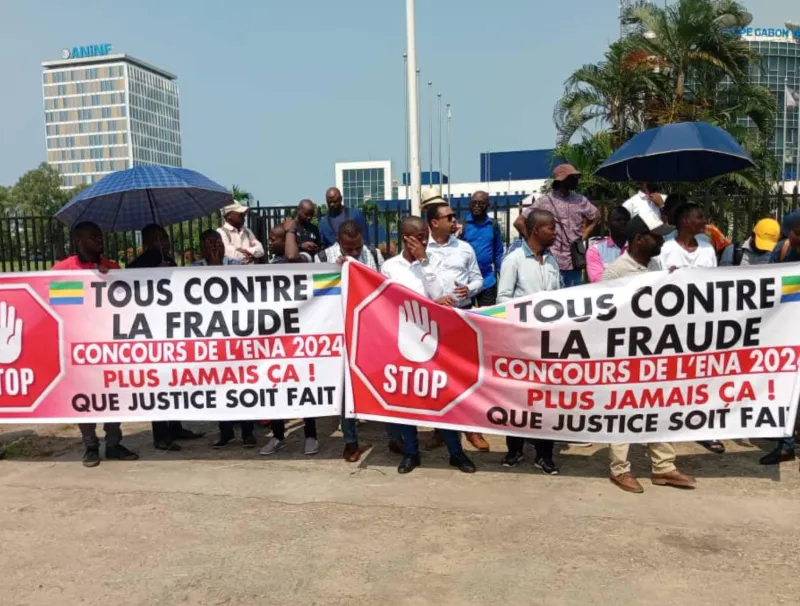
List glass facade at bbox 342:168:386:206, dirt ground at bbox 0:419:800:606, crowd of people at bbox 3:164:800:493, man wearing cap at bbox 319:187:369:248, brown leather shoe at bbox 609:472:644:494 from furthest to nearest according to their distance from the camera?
glass facade at bbox 342:168:386:206, man wearing cap at bbox 319:187:369:248, crowd of people at bbox 3:164:800:493, brown leather shoe at bbox 609:472:644:494, dirt ground at bbox 0:419:800:606

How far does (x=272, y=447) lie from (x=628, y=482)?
285 centimetres

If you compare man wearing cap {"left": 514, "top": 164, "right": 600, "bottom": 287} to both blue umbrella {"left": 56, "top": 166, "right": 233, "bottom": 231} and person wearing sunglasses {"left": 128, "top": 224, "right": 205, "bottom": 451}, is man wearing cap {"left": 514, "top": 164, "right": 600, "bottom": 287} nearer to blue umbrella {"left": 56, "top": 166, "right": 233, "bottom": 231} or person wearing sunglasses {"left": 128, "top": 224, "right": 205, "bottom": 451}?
blue umbrella {"left": 56, "top": 166, "right": 233, "bottom": 231}

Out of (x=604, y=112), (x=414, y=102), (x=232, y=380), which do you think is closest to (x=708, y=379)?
(x=232, y=380)

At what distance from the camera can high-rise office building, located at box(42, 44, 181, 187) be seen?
152125mm

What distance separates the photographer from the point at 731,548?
12.7 feet

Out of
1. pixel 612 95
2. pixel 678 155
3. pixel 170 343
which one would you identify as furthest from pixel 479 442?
pixel 612 95

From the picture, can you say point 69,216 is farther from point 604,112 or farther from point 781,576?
point 604,112

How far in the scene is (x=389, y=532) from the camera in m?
4.17

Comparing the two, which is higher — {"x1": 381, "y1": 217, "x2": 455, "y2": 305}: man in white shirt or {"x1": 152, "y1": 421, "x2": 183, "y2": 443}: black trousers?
{"x1": 381, "y1": 217, "x2": 455, "y2": 305}: man in white shirt

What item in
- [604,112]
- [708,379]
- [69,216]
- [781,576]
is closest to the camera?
[781,576]

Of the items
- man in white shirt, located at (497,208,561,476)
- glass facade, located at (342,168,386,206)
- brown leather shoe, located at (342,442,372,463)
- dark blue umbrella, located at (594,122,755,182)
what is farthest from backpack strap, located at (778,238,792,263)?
glass facade, located at (342,168,386,206)

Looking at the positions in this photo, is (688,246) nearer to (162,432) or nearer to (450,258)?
(450,258)

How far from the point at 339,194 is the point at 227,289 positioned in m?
1.91

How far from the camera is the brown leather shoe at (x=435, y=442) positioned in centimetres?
581
